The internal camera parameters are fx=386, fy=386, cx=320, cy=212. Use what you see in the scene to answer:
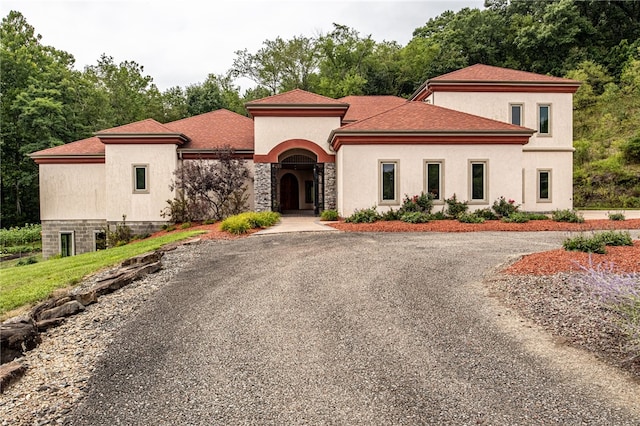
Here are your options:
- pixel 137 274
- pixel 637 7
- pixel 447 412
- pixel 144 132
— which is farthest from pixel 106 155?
pixel 637 7

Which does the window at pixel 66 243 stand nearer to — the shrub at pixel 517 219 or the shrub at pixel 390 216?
the shrub at pixel 390 216

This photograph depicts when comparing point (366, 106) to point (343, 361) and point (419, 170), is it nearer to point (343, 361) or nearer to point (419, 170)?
point (419, 170)

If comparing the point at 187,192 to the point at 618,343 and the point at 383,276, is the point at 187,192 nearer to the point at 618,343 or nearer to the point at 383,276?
the point at 383,276

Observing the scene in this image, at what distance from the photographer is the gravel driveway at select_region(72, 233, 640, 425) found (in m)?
3.54

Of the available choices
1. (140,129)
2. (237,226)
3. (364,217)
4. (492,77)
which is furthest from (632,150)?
(140,129)

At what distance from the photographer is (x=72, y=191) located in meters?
21.3

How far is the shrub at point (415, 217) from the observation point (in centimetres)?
1551

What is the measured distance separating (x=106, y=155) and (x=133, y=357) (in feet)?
58.7

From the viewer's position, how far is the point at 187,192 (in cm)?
1942

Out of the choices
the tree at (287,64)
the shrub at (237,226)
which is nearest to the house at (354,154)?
the shrub at (237,226)

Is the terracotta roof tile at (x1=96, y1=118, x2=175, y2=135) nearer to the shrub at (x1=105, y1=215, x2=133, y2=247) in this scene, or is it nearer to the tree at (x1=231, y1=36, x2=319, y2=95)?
the shrub at (x1=105, y1=215, x2=133, y2=247)

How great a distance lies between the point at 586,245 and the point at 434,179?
354 inches

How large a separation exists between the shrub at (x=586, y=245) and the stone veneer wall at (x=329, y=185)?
11829mm

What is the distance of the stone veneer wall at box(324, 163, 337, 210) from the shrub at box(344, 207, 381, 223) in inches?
122
